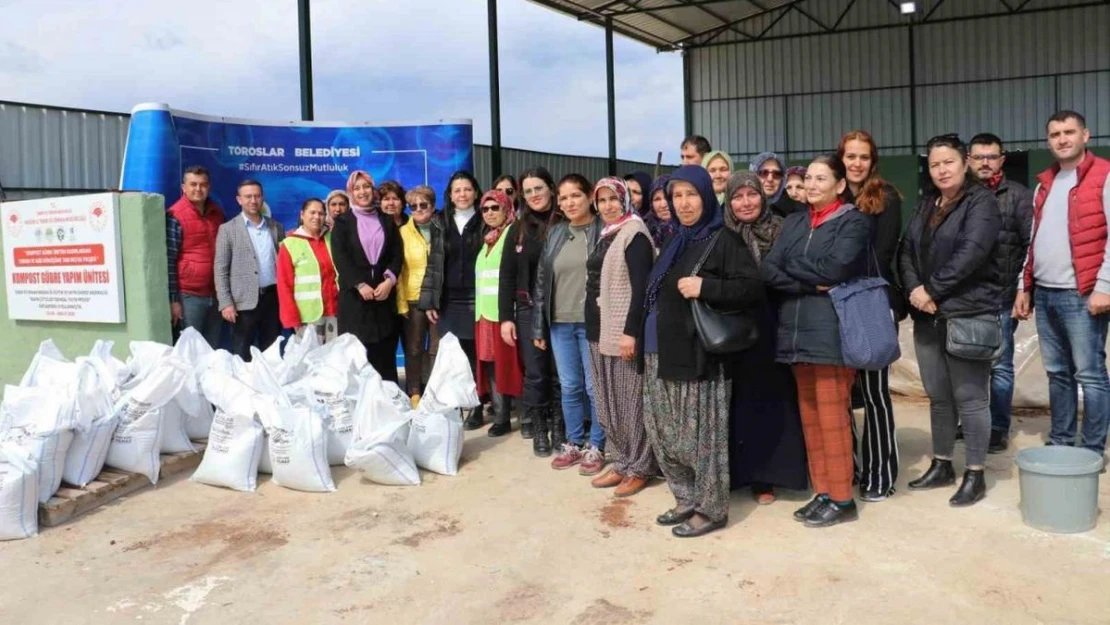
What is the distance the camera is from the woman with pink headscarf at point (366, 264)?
5.21 meters

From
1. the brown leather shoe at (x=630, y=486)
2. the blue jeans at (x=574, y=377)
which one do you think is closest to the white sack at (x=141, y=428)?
the blue jeans at (x=574, y=377)

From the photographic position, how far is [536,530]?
11.6ft

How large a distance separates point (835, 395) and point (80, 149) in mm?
6676

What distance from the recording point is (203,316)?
5.64 m

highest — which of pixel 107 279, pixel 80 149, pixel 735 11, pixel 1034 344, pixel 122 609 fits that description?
pixel 735 11

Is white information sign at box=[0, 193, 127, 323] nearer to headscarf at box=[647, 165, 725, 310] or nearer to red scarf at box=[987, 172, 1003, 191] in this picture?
headscarf at box=[647, 165, 725, 310]

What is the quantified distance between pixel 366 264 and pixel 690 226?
247 centimetres

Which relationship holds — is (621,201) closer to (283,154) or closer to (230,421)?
(230,421)

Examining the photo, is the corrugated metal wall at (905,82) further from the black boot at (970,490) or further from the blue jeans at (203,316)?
the black boot at (970,490)

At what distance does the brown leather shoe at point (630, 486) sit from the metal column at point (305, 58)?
206 inches

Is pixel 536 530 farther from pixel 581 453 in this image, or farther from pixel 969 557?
pixel 969 557

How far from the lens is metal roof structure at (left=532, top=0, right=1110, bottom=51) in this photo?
16.9m

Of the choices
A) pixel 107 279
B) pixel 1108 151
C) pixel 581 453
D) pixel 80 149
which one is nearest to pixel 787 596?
pixel 581 453

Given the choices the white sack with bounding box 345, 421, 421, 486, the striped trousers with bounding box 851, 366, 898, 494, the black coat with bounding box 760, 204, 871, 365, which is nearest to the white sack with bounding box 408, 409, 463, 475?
the white sack with bounding box 345, 421, 421, 486
